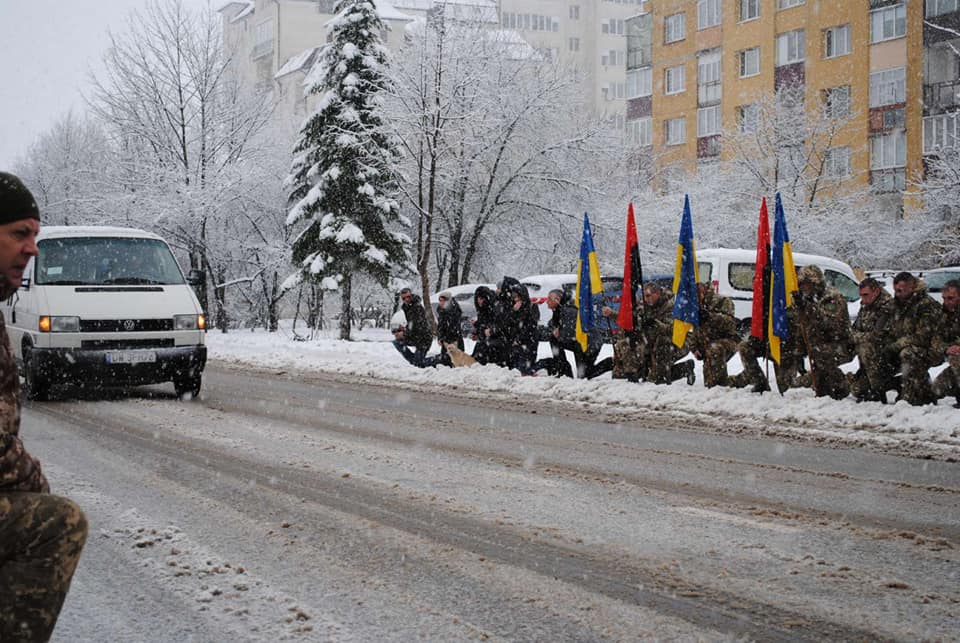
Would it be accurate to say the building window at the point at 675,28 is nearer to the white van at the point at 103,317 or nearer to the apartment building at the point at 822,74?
the apartment building at the point at 822,74

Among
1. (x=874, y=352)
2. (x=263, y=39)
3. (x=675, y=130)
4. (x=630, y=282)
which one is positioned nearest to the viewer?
(x=874, y=352)

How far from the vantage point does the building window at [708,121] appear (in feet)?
178

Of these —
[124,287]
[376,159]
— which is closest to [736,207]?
[376,159]

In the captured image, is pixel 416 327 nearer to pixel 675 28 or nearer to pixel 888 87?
pixel 888 87

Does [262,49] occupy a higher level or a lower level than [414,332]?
higher

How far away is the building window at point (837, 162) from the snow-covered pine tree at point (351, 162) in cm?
2084

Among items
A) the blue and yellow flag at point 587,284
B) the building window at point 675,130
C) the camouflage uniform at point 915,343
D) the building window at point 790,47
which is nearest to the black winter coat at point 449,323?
the blue and yellow flag at point 587,284

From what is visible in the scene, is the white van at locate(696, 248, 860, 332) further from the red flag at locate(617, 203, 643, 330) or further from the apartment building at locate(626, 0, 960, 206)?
the apartment building at locate(626, 0, 960, 206)

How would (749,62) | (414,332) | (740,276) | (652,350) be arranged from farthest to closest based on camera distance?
(749,62)
(740,276)
(414,332)
(652,350)

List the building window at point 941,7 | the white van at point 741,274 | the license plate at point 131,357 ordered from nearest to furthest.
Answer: the license plate at point 131,357 → the white van at point 741,274 → the building window at point 941,7

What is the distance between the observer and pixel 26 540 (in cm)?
254

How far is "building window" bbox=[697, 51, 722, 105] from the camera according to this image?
179 feet

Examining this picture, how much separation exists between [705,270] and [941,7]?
94.6 feet

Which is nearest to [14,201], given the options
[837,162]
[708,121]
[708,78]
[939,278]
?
[939,278]
